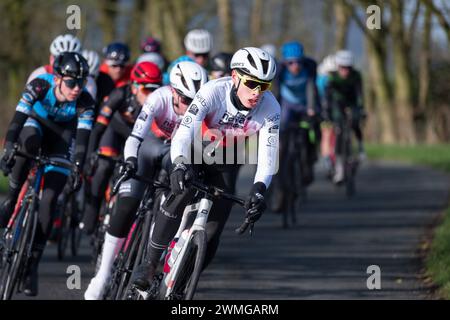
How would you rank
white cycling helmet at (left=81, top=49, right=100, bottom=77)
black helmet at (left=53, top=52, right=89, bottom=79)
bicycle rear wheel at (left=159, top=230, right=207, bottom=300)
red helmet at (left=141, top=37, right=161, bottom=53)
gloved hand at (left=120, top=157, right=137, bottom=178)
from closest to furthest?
bicycle rear wheel at (left=159, top=230, right=207, bottom=300)
gloved hand at (left=120, top=157, right=137, bottom=178)
black helmet at (left=53, top=52, right=89, bottom=79)
white cycling helmet at (left=81, top=49, right=100, bottom=77)
red helmet at (left=141, top=37, right=161, bottom=53)

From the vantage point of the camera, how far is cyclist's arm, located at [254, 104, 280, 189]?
306 inches

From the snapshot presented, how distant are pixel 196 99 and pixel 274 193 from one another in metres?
7.04

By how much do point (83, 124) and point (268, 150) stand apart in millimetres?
2187

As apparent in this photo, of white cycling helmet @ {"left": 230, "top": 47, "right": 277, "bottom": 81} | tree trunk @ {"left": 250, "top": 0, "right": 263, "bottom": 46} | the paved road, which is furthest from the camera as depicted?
tree trunk @ {"left": 250, "top": 0, "right": 263, "bottom": 46}

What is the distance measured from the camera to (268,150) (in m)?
7.83

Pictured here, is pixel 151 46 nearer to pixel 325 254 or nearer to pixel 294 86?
pixel 294 86

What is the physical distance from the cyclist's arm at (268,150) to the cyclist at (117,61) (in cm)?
444

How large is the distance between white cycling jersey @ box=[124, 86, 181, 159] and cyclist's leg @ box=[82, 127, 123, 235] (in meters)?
2.08

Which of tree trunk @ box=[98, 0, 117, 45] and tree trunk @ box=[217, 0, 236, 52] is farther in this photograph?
tree trunk @ box=[98, 0, 117, 45]

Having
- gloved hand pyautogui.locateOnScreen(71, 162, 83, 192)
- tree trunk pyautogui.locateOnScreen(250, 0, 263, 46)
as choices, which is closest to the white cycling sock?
gloved hand pyautogui.locateOnScreen(71, 162, 83, 192)

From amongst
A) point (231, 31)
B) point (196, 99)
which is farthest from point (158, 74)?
point (231, 31)

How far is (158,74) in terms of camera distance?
9938 mm

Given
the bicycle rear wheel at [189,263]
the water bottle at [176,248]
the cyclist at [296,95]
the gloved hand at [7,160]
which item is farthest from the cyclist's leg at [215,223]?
the cyclist at [296,95]

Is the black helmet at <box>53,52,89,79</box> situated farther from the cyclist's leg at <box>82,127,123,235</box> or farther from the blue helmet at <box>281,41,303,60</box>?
the blue helmet at <box>281,41,303,60</box>
